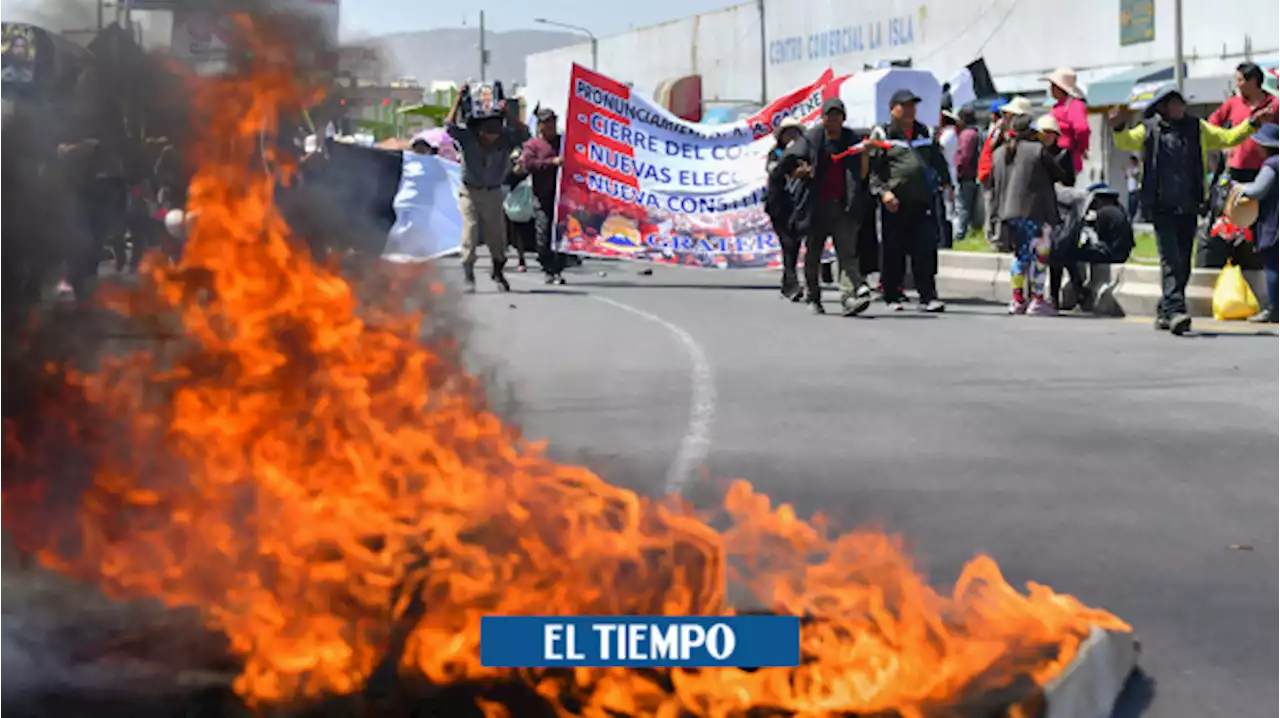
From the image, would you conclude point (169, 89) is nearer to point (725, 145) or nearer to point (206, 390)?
point (206, 390)

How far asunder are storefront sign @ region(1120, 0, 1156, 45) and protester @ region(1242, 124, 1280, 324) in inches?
1128

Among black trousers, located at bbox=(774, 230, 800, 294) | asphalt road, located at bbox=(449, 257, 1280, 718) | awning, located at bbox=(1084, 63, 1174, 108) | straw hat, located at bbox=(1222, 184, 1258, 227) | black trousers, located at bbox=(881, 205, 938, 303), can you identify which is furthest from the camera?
awning, located at bbox=(1084, 63, 1174, 108)

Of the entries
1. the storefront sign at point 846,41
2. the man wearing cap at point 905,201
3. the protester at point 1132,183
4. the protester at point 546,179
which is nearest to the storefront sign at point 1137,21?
the protester at point 1132,183

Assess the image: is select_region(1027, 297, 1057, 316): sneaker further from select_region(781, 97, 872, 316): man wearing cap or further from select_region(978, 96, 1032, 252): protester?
select_region(781, 97, 872, 316): man wearing cap

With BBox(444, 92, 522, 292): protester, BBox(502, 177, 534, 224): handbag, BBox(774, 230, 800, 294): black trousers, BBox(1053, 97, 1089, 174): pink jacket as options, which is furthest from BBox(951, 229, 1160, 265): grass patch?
BBox(502, 177, 534, 224): handbag

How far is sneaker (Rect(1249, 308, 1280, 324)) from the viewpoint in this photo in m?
13.5

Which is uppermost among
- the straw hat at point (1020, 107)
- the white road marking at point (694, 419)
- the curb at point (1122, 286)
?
the straw hat at point (1020, 107)

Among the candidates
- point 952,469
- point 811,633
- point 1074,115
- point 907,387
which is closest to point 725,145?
point 1074,115

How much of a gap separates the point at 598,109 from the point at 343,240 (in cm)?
1488

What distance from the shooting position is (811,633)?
13.6 feet

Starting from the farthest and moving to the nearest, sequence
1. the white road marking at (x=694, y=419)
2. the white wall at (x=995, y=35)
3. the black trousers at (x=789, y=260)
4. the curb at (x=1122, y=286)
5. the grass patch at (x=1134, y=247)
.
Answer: the white wall at (x=995, y=35) → the grass patch at (x=1134, y=247) → the black trousers at (x=789, y=260) → the curb at (x=1122, y=286) → the white road marking at (x=694, y=419)

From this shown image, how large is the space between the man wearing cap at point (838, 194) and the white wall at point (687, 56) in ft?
156

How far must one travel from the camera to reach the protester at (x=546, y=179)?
19719 mm

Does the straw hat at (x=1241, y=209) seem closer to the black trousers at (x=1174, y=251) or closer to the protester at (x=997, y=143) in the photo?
the black trousers at (x=1174, y=251)
